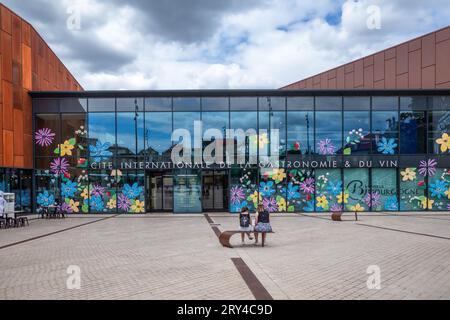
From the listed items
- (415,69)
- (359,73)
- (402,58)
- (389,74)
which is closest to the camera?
(415,69)

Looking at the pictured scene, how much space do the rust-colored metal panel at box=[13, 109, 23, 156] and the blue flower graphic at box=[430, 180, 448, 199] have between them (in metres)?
27.7

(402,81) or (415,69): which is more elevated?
(415,69)

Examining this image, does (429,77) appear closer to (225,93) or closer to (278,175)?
(278,175)

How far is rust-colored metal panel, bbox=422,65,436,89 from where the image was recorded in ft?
92.7

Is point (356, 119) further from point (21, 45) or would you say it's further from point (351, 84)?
point (21, 45)

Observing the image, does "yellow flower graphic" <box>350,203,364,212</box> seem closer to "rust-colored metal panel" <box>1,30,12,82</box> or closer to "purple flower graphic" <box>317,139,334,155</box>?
"purple flower graphic" <box>317,139,334,155</box>

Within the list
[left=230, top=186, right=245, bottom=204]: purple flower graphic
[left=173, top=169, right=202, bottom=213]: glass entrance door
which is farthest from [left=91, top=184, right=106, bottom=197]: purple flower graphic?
[left=230, top=186, right=245, bottom=204]: purple flower graphic

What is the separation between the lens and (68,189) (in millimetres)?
25422

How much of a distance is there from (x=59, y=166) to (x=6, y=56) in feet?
25.0

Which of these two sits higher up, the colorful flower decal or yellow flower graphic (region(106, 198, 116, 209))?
A: the colorful flower decal

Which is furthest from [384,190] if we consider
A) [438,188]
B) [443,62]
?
[443,62]

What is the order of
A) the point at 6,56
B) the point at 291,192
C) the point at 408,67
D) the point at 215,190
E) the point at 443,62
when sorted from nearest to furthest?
1. the point at 6,56
2. the point at 291,192
3. the point at 215,190
4. the point at 443,62
5. the point at 408,67

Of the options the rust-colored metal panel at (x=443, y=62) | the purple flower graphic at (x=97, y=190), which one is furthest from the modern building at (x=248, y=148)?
the rust-colored metal panel at (x=443, y=62)

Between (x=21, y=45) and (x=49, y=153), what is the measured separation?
7.24 metres
